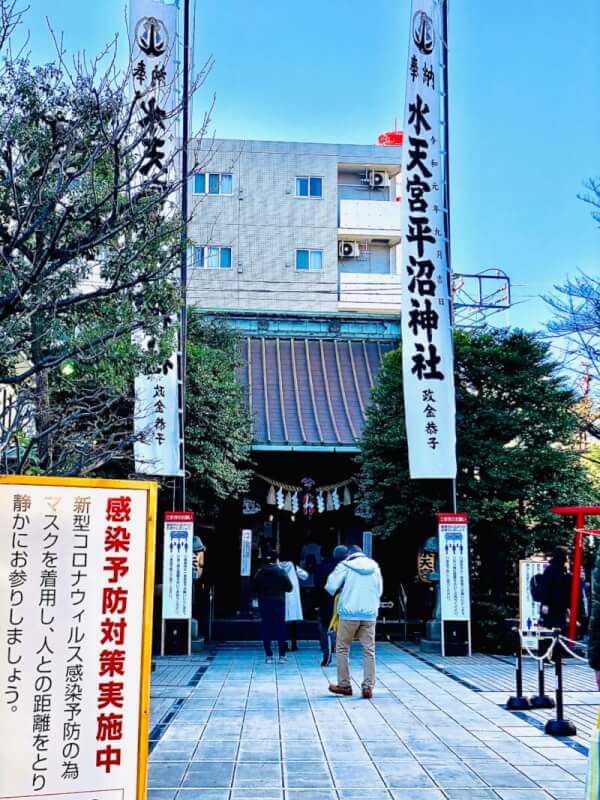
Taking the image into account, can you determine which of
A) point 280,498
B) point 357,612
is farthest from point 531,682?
point 280,498

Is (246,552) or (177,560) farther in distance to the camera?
(246,552)

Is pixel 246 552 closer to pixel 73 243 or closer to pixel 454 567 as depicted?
pixel 454 567

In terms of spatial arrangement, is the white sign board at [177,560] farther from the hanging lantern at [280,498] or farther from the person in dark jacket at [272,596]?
the hanging lantern at [280,498]

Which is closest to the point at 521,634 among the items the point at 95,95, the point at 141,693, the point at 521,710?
the point at 521,710

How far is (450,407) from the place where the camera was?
45.6 feet

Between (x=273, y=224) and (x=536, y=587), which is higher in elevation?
A: (x=273, y=224)

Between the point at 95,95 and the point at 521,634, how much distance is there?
680 cm

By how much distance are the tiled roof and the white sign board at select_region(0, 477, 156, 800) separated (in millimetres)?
13266

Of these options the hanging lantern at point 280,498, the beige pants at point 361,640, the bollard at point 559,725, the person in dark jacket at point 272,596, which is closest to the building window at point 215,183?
the hanging lantern at point 280,498

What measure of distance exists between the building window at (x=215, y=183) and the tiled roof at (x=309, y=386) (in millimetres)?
11087

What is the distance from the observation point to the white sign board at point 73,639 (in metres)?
4.45

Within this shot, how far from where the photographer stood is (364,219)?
103 ft

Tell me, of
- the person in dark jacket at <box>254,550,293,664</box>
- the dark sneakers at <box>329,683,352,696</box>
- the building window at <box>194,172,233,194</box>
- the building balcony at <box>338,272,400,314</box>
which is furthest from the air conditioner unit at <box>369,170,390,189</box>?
the dark sneakers at <box>329,683,352,696</box>

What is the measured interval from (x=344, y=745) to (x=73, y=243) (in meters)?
4.92
